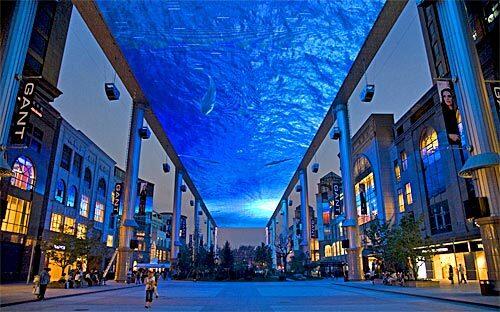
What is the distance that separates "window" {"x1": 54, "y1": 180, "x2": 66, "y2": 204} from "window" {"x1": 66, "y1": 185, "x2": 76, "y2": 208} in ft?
4.26

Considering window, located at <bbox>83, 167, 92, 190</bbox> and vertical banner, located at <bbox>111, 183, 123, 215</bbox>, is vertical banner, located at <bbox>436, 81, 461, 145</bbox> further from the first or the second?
window, located at <bbox>83, 167, 92, 190</bbox>

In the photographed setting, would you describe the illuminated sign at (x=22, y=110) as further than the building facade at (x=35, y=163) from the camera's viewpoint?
No

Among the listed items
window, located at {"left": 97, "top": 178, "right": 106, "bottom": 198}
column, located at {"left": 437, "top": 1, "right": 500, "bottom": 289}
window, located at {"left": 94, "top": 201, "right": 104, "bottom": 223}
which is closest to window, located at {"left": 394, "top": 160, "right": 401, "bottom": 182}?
column, located at {"left": 437, "top": 1, "right": 500, "bottom": 289}

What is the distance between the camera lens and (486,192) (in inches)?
579

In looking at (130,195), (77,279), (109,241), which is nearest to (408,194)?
(130,195)

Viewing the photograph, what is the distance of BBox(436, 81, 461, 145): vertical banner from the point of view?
15.7 m

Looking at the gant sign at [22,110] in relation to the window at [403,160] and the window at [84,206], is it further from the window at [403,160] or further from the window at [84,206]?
the window at [403,160]

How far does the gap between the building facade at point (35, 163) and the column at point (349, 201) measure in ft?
77.3

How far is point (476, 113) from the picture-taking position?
15.6 meters

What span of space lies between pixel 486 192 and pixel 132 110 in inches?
1102

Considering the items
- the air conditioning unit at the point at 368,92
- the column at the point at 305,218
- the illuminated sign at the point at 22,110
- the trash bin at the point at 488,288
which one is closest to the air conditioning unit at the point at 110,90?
the illuminated sign at the point at 22,110

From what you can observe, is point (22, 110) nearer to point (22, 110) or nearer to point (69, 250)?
point (22, 110)

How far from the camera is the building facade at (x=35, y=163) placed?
2788cm

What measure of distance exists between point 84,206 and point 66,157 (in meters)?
8.51
